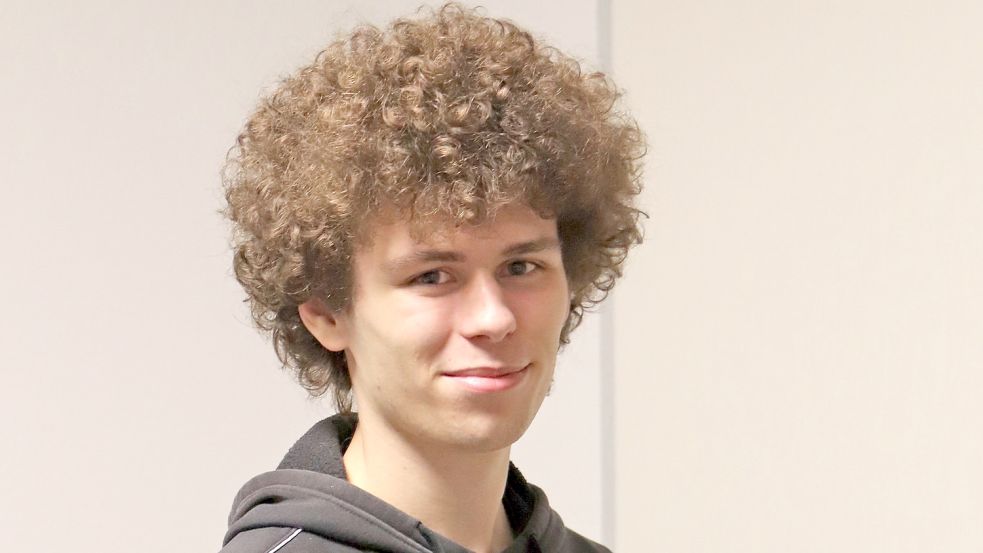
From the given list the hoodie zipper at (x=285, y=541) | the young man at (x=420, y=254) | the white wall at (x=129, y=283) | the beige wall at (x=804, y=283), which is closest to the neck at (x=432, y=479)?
the young man at (x=420, y=254)

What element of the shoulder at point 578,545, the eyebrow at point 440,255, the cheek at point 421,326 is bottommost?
the shoulder at point 578,545

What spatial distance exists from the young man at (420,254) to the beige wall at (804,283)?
67cm

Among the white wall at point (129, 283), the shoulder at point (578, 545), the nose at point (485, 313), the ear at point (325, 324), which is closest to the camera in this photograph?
the nose at point (485, 313)

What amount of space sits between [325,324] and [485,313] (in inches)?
9.4

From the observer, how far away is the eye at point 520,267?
1457 millimetres

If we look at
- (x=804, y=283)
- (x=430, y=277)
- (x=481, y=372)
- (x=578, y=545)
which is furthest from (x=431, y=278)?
(x=804, y=283)

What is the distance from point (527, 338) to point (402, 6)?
1.14 m

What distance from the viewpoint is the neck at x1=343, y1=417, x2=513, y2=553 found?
4.88 ft

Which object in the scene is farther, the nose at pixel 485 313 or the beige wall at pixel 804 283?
the beige wall at pixel 804 283

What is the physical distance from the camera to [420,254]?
4.62 feet

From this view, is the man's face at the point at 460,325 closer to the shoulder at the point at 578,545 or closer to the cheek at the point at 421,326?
the cheek at the point at 421,326

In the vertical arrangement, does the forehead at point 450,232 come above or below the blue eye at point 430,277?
above

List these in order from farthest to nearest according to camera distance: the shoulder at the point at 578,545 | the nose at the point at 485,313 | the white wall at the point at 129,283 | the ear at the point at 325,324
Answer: the white wall at the point at 129,283 < the shoulder at the point at 578,545 < the ear at the point at 325,324 < the nose at the point at 485,313

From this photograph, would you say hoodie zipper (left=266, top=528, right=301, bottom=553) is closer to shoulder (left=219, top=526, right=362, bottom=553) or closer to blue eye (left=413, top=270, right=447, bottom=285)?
shoulder (left=219, top=526, right=362, bottom=553)
